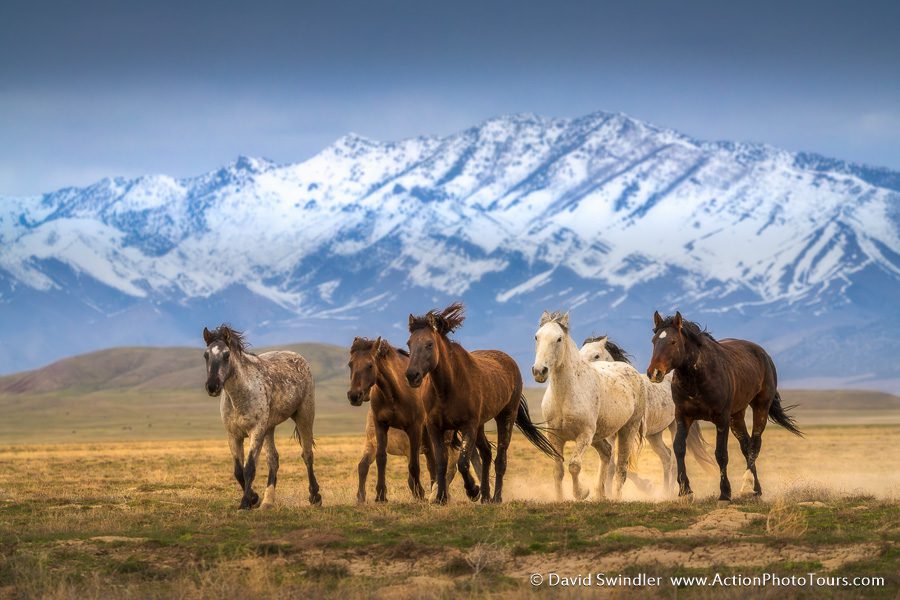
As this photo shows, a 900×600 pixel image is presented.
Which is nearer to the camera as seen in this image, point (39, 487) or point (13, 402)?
point (39, 487)

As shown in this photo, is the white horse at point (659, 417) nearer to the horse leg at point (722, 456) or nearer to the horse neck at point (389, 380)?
the horse leg at point (722, 456)

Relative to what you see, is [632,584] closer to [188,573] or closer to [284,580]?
[284,580]

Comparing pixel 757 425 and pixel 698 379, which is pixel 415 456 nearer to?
pixel 698 379

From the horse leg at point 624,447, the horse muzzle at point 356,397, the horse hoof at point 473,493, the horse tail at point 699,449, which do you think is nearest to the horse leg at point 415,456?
the horse hoof at point 473,493

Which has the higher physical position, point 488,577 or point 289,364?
point 289,364

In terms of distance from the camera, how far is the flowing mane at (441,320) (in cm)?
1944

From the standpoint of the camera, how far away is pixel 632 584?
13.1 metres

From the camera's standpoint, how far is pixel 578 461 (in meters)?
20.2

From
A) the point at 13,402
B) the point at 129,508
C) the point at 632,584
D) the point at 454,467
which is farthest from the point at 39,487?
the point at 13,402

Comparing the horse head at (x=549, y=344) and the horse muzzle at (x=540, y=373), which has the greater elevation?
the horse head at (x=549, y=344)

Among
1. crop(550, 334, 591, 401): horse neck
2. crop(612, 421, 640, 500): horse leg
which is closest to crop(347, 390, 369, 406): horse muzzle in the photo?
crop(550, 334, 591, 401): horse neck

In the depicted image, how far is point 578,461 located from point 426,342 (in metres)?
3.20

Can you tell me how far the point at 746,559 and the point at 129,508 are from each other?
10.7 metres

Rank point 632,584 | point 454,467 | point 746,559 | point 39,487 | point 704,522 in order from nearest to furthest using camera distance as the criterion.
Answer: point 632,584
point 746,559
point 704,522
point 454,467
point 39,487
